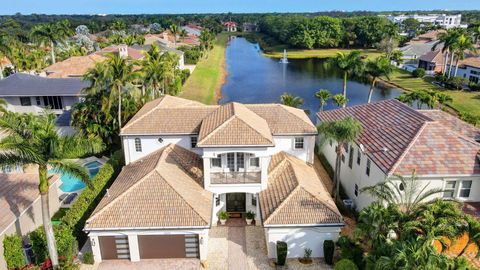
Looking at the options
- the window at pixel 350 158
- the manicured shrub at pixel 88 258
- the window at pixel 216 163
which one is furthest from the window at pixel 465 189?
the manicured shrub at pixel 88 258

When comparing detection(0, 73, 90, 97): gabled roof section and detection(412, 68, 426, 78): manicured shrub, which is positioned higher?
detection(0, 73, 90, 97): gabled roof section

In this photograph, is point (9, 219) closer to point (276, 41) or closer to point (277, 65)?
point (277, 65)

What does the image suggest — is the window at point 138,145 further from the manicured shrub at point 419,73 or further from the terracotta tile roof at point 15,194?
the manicured shrub at point 419,73

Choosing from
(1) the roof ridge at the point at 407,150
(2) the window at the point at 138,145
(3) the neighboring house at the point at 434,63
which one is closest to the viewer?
(1) the roof ridge at the point at 407,150

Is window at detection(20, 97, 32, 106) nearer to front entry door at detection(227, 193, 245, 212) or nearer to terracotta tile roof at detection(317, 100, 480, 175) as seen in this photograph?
front entry door at detection(227, 193, 245, 212)

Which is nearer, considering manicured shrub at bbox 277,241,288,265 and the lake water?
manicured shrub at bbox 277,241,288,265

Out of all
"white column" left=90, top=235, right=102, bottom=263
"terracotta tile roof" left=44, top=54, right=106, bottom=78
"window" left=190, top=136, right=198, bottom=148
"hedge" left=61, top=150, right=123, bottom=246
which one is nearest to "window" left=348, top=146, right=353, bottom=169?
"window" left=190, top=136, right=198, bottom=148

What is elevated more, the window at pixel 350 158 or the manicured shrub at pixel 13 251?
the window at pixel 350 158

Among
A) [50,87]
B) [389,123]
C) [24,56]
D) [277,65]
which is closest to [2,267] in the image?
[389,123]
